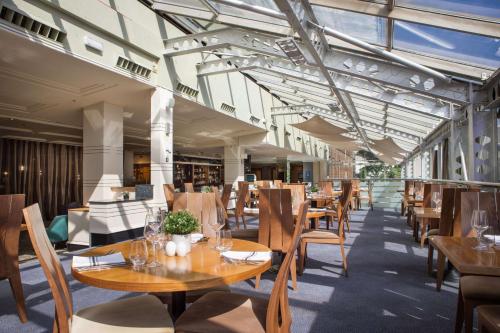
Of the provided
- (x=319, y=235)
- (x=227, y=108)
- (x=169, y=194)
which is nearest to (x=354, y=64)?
(x=319, y=235)

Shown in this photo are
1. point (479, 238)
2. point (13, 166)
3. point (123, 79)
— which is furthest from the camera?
point (13, 166)

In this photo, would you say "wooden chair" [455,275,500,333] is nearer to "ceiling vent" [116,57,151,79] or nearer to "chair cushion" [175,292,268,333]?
"chair cushion" [175,292,268,333]

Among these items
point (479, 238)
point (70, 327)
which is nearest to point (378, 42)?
point (479, 238)

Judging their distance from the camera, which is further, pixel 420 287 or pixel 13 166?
pixel 13 166

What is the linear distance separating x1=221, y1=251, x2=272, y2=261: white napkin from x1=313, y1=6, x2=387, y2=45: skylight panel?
4023mm

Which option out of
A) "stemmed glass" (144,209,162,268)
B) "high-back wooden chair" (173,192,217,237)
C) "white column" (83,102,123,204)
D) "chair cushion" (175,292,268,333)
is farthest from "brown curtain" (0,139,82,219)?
"chair cushion" (175,292,268,333)

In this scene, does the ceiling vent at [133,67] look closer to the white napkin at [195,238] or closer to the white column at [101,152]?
the white column at [101,152]

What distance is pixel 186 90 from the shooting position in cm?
789

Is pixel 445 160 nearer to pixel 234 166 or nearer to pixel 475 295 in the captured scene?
pixel 234 166

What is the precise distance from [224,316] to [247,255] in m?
0.32

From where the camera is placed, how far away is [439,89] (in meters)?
5.74

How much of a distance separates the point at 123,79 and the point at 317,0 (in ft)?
11.9

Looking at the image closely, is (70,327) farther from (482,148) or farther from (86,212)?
(482,148)

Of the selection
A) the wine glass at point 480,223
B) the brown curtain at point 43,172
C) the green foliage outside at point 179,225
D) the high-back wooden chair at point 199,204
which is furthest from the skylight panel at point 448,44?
the brown curtain at point 43,172
